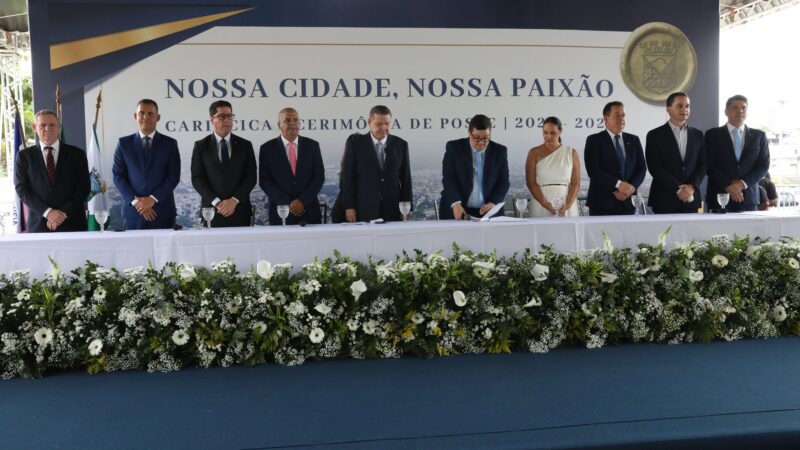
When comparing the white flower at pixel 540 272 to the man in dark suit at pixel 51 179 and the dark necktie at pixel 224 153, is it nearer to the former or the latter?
the dark necktie at pixel 224 153

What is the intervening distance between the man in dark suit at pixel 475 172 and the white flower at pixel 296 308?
70.5 inches

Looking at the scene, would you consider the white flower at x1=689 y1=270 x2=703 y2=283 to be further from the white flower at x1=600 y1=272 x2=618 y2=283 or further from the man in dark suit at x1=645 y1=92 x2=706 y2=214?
the man in dark suit at x1=645 y1=92 x2=706 y2=214

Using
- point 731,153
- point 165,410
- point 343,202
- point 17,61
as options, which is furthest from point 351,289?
point 17,61

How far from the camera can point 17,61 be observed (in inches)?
345

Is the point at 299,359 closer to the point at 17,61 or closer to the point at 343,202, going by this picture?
the point at 343,202

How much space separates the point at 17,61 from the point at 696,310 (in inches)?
350

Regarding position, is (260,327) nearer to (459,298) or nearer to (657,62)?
(459,298)

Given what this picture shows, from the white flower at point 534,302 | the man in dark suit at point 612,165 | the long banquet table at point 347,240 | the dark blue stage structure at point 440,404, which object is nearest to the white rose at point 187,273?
the long banquet table at point 347,240

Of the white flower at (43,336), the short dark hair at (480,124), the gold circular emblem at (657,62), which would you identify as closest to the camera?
the white flower at (43,336)

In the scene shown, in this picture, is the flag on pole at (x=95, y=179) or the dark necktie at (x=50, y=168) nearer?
the dark necktie at (x=50, y=168)

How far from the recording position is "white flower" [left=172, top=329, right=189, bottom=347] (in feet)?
8.46

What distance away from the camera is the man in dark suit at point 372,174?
4.48 m

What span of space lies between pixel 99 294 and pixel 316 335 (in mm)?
828

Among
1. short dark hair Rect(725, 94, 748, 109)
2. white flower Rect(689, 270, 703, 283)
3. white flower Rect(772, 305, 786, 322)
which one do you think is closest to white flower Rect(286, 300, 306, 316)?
white flower Rect(689, 270, 703, 283)
